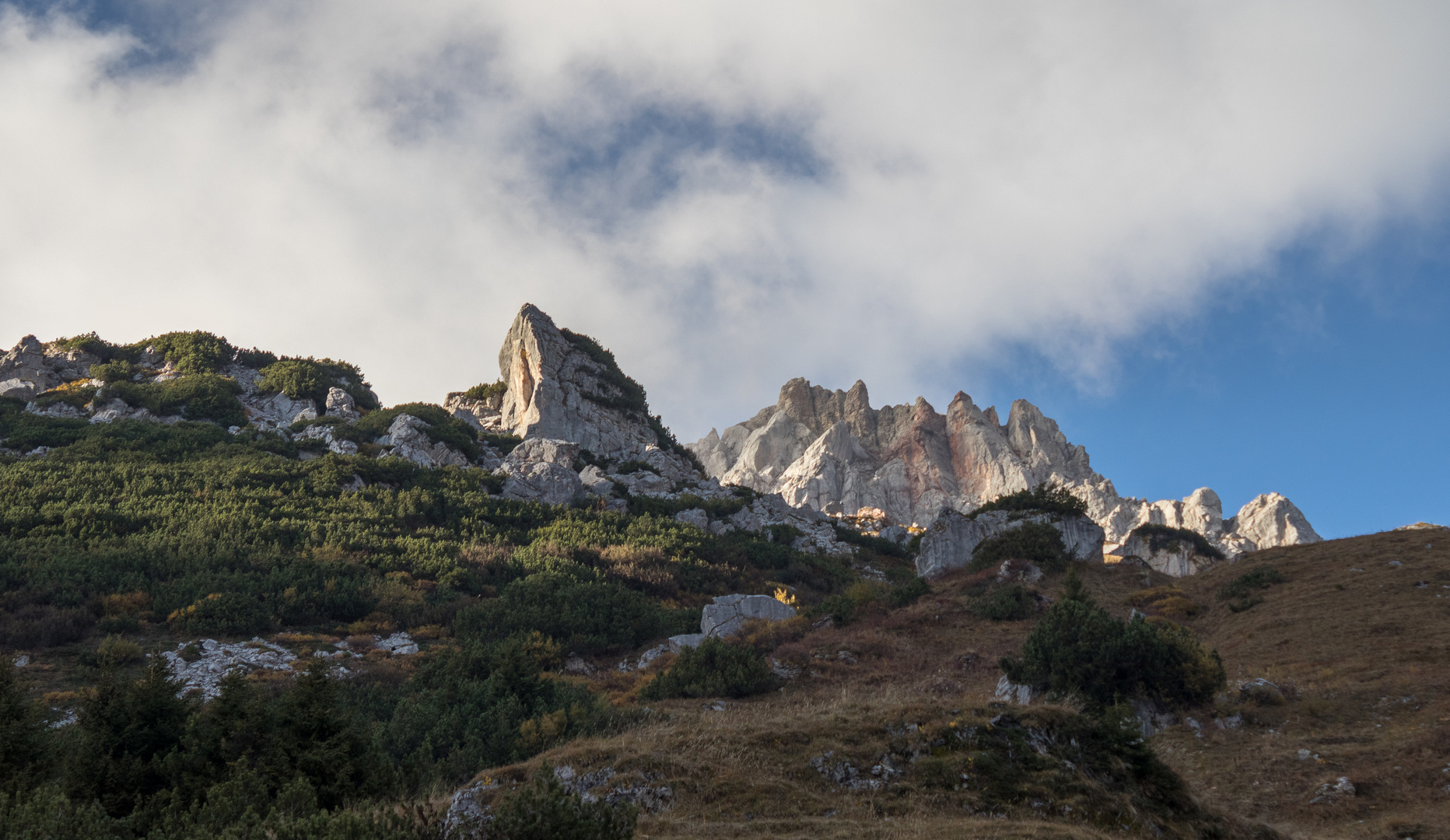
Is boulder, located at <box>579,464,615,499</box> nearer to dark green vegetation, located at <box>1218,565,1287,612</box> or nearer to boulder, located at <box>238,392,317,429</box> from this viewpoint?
boulder, located at <box>238,392,317,429</box>

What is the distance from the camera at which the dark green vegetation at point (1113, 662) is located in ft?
50.1

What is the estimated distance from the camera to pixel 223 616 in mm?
21484

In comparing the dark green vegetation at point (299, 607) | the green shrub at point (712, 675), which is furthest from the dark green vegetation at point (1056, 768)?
the green shrub at point (712, 675)

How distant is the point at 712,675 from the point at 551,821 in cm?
1343

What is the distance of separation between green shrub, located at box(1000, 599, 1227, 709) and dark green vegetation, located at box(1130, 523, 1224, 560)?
25.9m

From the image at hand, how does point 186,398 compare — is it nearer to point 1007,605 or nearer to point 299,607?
point 299,607

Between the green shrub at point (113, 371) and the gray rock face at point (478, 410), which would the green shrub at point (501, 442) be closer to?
the gray rock face at point (478, 410)

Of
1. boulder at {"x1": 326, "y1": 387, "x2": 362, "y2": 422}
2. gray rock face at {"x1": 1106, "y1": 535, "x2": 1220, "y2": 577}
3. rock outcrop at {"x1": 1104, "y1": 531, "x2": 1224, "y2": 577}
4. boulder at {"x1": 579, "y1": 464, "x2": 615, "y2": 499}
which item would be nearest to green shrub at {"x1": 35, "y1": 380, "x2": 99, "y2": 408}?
boulder at {"x1": 326, "y1": 387, "x2": 362, "y2": 422}

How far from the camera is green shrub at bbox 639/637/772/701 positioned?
61.3 ft

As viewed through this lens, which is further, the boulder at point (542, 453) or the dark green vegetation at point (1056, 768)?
the boulder at point (542, 453)

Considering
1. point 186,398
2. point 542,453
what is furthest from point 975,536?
point 186,398

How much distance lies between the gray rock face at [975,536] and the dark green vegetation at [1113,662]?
15316 mm

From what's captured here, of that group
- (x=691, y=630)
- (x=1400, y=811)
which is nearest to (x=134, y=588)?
(x=691, y=630)

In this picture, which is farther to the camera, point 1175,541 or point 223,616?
point 1175,541
